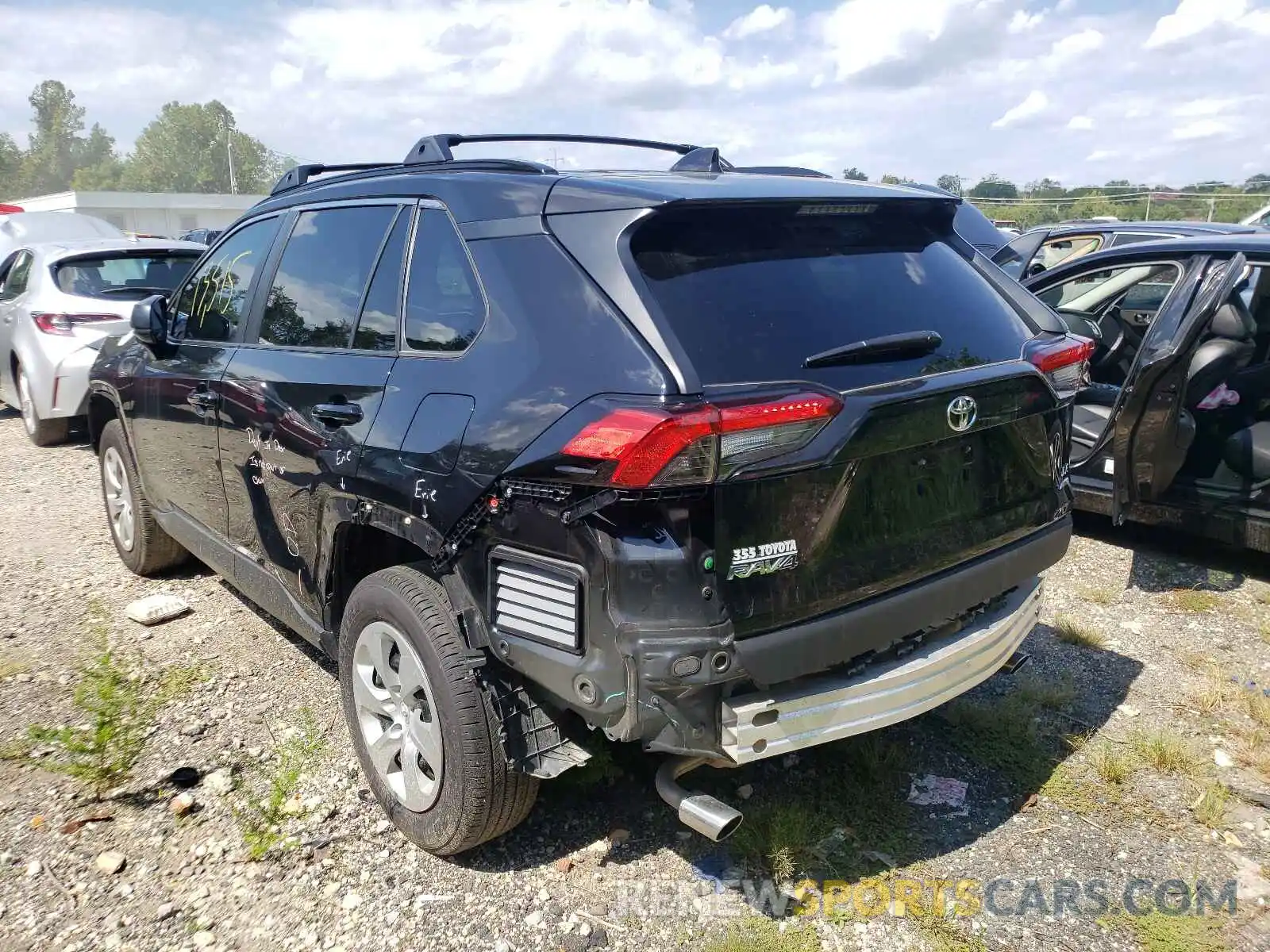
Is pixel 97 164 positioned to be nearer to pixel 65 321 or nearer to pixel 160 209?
A: pixel 160 209

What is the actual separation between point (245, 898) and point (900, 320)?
2.42 meters

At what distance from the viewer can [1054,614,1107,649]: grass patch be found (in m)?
4.11

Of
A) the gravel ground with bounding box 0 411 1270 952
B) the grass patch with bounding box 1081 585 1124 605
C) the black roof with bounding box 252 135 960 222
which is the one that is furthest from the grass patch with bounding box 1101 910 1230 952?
the grass patch with bounding box 1081 585 1124 605

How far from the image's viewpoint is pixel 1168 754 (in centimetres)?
319

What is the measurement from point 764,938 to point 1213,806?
1.55m

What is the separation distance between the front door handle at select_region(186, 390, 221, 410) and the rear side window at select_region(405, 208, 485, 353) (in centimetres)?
131

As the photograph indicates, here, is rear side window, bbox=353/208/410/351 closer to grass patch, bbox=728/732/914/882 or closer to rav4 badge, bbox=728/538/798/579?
rav4 badge, bbox=728/538/798/579

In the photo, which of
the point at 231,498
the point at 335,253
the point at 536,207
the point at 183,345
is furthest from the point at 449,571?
the point at 183,345

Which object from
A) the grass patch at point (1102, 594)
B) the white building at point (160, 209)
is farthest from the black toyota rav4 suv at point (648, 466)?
the white building at point (160, 209)

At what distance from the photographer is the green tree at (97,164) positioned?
120438mm

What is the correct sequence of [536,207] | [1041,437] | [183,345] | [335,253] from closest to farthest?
[536,207] → [1041,437] → [335,253] → [183,345]

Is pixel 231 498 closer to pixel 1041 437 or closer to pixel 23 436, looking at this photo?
pixel 1041 437

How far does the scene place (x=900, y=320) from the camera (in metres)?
2.61

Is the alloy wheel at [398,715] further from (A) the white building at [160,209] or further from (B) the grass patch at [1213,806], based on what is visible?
(A) the white building at [160,209]
